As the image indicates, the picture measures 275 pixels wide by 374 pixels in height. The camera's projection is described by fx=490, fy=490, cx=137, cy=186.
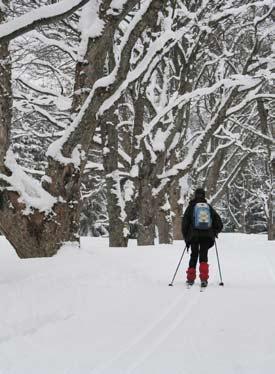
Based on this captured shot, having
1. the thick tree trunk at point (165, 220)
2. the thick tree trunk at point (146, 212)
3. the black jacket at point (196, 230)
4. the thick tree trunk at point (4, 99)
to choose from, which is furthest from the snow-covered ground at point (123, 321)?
the thick tree trunk at point (165, 220)

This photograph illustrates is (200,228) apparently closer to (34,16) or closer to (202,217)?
(202,217)

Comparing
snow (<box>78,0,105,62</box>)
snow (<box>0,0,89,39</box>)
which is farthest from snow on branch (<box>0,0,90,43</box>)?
snow (<box>78,0,105,62</box>)

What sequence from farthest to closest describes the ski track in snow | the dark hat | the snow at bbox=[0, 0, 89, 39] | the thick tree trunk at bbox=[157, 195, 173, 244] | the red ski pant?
the thick tree trunk at bbox=[157, 195, 173, 244] < the dark hat < the red ski pant < the snow at bbox=[0, 0, 89, 39] < the ski track in snow

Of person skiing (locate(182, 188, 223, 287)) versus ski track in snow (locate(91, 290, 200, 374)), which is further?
person skiing (locate(182, 188, 223, 287))

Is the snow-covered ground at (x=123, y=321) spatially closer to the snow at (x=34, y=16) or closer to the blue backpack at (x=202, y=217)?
the blue backpack at (x=202, y=217)

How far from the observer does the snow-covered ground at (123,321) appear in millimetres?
3918

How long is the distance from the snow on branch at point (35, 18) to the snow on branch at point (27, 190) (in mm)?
2882

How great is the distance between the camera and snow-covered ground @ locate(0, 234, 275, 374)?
3.92 meters

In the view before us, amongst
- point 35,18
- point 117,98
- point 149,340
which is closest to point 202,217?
point 117,98

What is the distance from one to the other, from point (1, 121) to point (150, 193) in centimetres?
616

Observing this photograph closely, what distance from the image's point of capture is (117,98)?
7996mm

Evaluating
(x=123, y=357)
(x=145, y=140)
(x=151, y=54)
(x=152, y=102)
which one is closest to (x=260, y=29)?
(x=152, y=102)

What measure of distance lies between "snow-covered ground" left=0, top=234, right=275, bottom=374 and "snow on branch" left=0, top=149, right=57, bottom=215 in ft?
2.66

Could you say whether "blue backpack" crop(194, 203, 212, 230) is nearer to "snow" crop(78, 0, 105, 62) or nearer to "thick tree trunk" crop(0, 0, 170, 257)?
"thick tree trunk" crop(0, 0, 170, 257)
